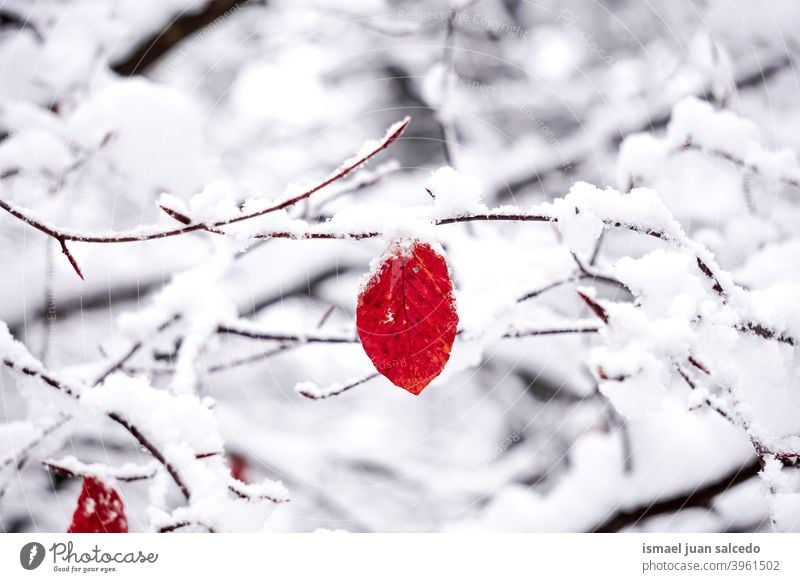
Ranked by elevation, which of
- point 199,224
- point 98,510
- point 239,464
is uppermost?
point 199,224

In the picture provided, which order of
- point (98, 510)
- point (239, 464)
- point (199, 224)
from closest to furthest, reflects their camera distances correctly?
point (199, 224) < point (98, 510) < point (239, 464)

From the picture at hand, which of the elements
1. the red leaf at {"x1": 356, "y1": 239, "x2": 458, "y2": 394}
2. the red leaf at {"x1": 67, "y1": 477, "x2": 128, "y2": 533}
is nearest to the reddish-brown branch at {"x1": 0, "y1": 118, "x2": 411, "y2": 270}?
the red leaf at {"x1": 356, "y1": 239, "x2": 458, "y2": 394}

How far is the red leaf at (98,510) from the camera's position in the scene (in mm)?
376

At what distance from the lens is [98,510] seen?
38cm

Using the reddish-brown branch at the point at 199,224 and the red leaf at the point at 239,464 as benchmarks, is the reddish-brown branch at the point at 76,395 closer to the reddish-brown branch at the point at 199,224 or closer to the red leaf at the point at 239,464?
the reddish-brown branch at the point at 199,224

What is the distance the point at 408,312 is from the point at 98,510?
286mm

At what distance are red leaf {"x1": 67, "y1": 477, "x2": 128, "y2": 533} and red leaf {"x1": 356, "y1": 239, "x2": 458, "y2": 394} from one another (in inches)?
9.7

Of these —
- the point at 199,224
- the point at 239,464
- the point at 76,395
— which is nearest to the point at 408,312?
the point at 199,224

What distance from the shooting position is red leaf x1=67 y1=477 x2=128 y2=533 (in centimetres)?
38

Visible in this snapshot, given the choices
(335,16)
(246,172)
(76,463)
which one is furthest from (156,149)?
(76,463)

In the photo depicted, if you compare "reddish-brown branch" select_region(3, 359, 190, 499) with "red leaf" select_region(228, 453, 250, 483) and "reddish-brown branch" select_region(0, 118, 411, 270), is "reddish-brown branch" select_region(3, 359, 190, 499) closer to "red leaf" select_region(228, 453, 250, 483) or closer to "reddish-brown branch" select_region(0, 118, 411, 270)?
"reddish-brown branch" select_region(0, 118, 411, 270)

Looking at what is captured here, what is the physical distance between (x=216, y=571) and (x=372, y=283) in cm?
32

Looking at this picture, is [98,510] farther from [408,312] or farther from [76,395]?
[408,312]

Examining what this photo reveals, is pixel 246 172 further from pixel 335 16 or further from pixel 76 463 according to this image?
pixel 76 463
